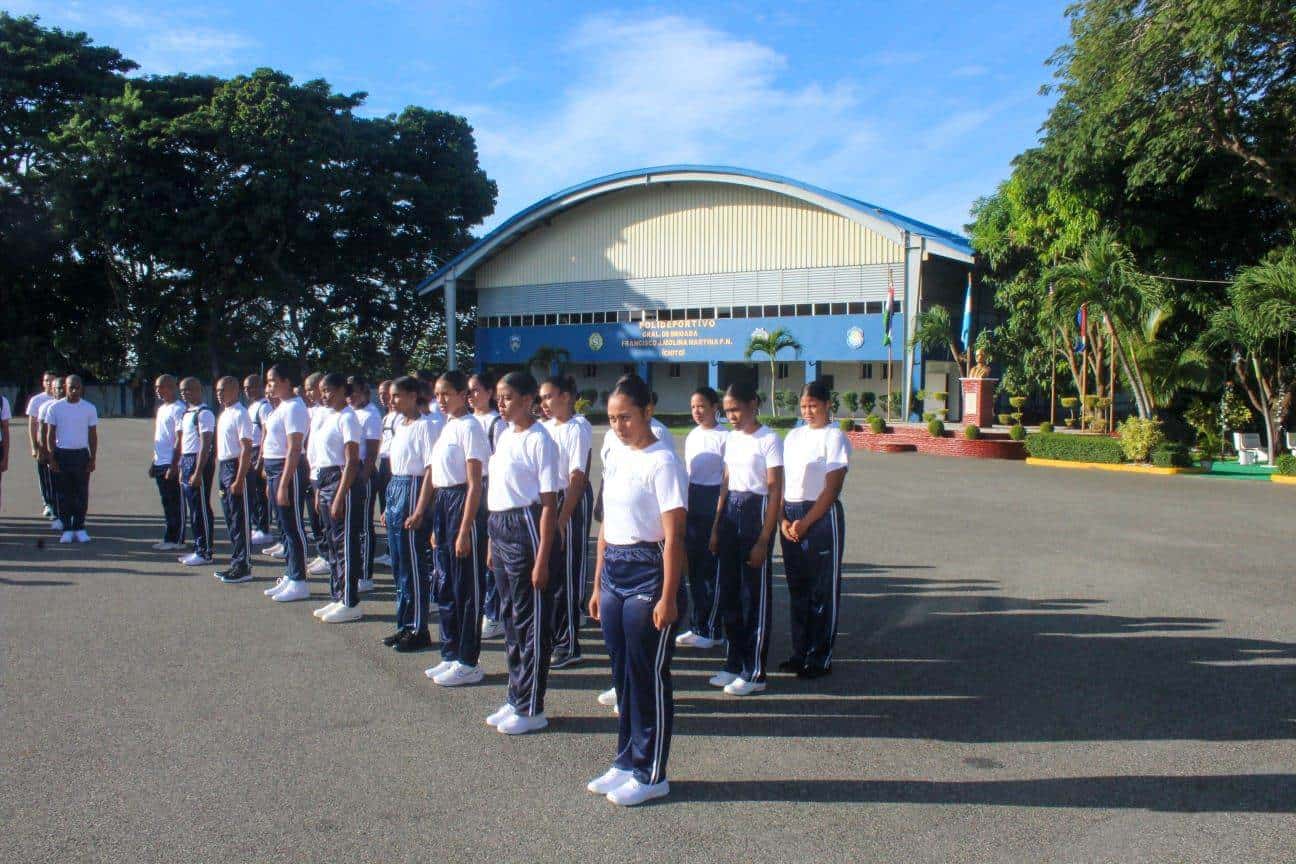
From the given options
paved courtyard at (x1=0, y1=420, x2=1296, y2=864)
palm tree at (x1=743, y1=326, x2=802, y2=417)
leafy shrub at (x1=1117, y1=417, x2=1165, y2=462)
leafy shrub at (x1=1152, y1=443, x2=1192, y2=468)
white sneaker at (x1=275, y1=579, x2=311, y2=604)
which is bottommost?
paved courtyard at (x1=0, y1=420, x2=1296, y2=864)

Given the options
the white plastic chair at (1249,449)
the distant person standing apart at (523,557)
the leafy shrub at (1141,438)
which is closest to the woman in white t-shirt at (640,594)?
the distant person standing apart at (523,557)

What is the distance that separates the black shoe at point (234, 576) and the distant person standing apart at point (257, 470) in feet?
1.41

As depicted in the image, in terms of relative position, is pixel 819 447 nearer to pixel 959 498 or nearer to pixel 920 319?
pixel 959 498

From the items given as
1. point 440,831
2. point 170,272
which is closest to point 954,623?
point 440,831

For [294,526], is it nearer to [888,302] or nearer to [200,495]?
[200,495]

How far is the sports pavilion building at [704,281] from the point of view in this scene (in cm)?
3350

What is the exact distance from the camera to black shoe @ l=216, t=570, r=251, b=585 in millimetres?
7531

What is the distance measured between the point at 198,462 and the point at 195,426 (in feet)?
0.99

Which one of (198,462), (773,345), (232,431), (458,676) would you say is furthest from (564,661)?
(773,345)

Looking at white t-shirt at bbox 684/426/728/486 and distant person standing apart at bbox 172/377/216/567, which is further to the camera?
distant person standing apart at bbox 172/377/216/567

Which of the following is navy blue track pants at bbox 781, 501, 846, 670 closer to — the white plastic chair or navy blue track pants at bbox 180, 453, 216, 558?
navy blue track pants at bbox 180, 453, 216, 558

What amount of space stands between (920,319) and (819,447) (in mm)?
24648

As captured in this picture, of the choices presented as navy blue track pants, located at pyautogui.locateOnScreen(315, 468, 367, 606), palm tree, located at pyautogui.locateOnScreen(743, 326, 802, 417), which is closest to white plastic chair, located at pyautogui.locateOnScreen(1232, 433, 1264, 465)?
palm tree, located at pyautogui.locateOnScreen(743, 326, 802, 417)

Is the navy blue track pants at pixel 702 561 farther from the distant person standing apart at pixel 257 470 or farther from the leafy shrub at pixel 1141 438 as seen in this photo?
the leafy shrub at pixel 1141 438
